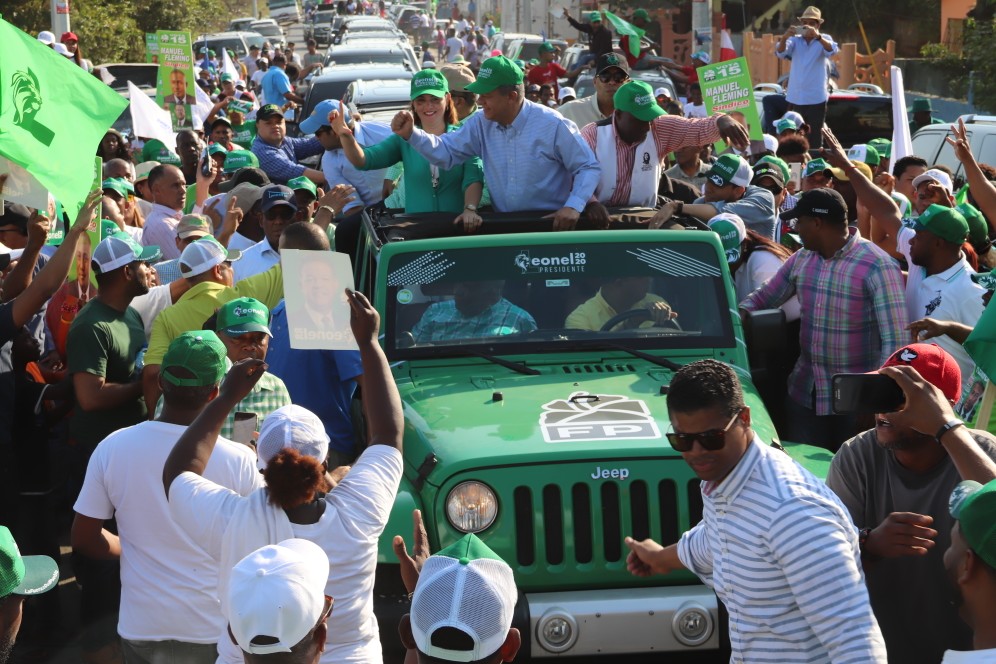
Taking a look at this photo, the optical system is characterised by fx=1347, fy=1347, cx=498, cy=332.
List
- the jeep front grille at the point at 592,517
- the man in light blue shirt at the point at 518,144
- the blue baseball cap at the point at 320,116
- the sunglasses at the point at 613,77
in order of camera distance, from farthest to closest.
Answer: the sunglasses at the point at 613,77 → the blue baseball cap at the point at 320,116 → the man in light blue shirt at the point at 518,144 → the jeep front grille at the point at 592,517

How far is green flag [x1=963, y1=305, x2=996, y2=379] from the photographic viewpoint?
518 centimetres

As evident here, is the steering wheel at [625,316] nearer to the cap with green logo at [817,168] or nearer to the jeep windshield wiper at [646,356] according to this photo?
the jeep windshield wiper at [646,356]

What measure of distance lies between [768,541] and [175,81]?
46.1ft

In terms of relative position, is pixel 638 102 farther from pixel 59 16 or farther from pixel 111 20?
pixel 111 20

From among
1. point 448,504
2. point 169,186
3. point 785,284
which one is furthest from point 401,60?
point 448,504

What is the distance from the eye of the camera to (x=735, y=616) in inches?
144

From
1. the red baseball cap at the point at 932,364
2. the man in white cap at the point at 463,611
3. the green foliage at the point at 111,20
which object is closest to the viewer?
the man in white cap at the point at 463,611

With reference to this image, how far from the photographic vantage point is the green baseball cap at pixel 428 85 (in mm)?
8406

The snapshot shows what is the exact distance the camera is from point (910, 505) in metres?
4.16

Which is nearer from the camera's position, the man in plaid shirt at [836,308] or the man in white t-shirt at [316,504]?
the man in white t-shirt at [316,504]

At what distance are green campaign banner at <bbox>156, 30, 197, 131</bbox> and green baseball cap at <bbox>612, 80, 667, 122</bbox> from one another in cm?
981

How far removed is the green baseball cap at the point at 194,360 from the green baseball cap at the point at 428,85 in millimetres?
4256

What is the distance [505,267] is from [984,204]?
2.61 meters

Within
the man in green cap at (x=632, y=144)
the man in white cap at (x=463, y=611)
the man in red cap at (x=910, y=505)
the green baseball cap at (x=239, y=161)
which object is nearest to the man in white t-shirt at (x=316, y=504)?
the man in white cap at (x=463, y=611)
